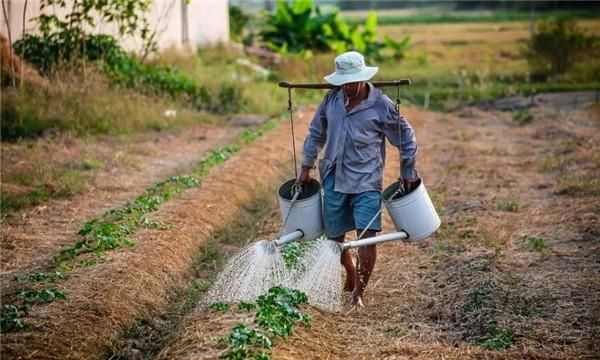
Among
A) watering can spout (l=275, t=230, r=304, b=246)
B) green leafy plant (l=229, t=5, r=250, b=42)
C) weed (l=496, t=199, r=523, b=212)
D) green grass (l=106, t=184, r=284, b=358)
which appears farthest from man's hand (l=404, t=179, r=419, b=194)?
green leafy plant (l=229, t=5, r=250, b=42)

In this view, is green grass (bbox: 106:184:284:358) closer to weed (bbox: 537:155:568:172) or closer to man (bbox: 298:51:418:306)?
man (bbox: 298:51:418:306)

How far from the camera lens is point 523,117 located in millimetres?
17219

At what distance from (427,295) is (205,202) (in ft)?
11.0

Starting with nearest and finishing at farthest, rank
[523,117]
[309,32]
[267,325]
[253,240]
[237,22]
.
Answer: [267,325]
[253,240]
[523,117]
[309,32]
[237,22]

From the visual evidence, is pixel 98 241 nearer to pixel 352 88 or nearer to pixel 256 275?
pixel 256 275

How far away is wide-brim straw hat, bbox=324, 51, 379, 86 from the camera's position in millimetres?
6621

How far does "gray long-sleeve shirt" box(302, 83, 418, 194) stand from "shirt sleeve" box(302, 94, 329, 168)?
0.08 meters

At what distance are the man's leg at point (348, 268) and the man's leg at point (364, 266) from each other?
254 millimetres

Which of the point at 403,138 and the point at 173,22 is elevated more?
the point at 403,138

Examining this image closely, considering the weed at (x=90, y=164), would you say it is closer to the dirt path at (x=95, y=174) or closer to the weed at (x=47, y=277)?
the dirt path at (x=95, y=174)

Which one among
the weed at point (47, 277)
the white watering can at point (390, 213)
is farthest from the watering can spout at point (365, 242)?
the weed at point (47, 277)

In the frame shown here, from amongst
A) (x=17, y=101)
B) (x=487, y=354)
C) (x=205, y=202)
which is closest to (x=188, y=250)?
(x=205, y=202)

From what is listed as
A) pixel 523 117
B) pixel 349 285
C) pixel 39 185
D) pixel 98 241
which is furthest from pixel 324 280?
pixel 523 117

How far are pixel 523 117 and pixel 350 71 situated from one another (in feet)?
36.3
